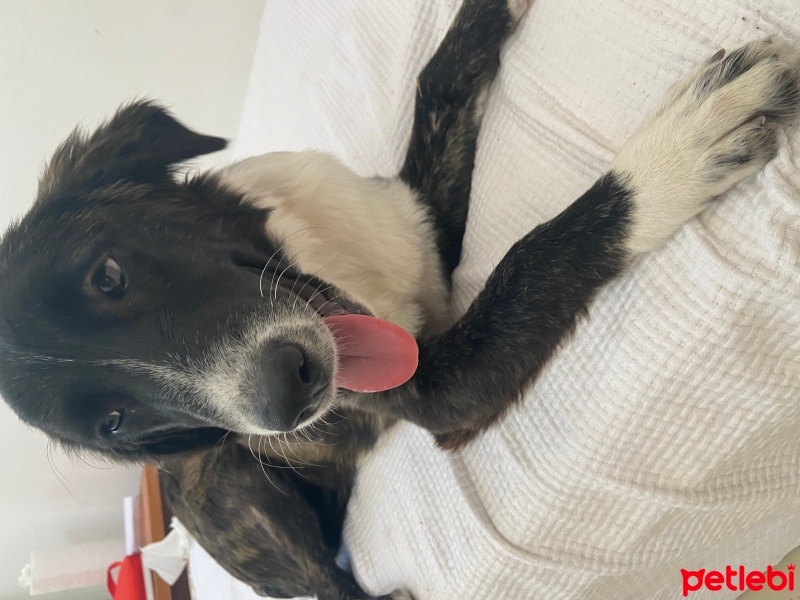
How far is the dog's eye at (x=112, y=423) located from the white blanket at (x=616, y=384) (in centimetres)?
65

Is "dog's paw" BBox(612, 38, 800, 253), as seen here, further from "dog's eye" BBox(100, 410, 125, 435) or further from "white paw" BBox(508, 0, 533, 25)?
"dog's eye" BBox(100, 410, 125, 435)

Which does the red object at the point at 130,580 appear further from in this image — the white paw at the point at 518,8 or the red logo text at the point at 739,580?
the white paw at the point at 518,8

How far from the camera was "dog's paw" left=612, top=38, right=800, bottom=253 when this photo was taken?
871mm

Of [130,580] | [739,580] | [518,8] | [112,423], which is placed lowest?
[130,580]

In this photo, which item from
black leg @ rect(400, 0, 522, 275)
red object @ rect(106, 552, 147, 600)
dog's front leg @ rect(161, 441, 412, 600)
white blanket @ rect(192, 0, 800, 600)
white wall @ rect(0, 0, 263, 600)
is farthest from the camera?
red object @ rect(106, 552, 147, 600)

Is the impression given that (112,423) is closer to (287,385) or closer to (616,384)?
(287,385)

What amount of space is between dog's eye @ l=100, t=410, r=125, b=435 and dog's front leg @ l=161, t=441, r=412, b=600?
0.52 m

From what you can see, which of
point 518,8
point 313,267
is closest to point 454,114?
point 518,8

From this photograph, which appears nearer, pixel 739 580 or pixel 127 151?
pixel 127 151

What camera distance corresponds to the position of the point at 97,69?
116 inches

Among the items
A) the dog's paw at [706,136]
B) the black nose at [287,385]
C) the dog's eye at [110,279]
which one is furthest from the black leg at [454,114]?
the dog's eye at [110,279]

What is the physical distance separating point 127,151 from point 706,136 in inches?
46.8

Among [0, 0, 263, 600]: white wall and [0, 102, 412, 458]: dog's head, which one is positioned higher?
[0, 102, 412, 458]: dog's head

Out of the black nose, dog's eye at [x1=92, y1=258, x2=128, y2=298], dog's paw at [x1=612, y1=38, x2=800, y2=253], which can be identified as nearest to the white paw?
dog's paw at [x1=612, y1=38, x2=800, y2=253]
